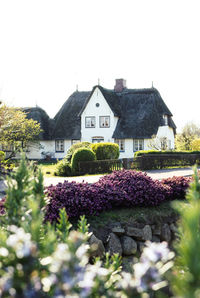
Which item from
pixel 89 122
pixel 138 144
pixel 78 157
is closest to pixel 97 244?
pixel 78 157

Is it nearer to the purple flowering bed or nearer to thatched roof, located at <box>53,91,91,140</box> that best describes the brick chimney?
thatched roof, located at <box>53,91,91,140</box>

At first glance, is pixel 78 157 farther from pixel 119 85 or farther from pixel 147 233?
pixel 119 85

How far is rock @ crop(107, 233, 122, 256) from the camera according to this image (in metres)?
6.80

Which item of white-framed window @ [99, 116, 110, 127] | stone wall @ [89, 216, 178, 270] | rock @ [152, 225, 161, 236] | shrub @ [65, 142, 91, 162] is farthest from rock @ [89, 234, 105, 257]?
white-framed window @ [99, 116, 110, 127]

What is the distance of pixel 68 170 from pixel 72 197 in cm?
1449

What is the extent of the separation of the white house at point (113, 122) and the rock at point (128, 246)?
98.1 feet

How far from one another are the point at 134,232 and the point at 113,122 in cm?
3226

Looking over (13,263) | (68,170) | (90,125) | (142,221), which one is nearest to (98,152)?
(68,170)

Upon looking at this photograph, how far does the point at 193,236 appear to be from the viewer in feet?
5.33

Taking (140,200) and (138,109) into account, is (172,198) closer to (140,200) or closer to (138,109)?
(140,200)

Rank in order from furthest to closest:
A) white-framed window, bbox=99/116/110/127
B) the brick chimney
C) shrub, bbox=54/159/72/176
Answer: the brick chimney, white-framed window, bbox=99/116/110/127, shrub, bbox=54/159/72/176

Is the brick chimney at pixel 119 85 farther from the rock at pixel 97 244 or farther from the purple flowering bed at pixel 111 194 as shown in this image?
the rock at pixel 97 244

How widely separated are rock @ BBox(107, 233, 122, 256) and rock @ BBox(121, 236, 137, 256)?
0.45 ft

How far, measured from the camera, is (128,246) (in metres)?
7.04
